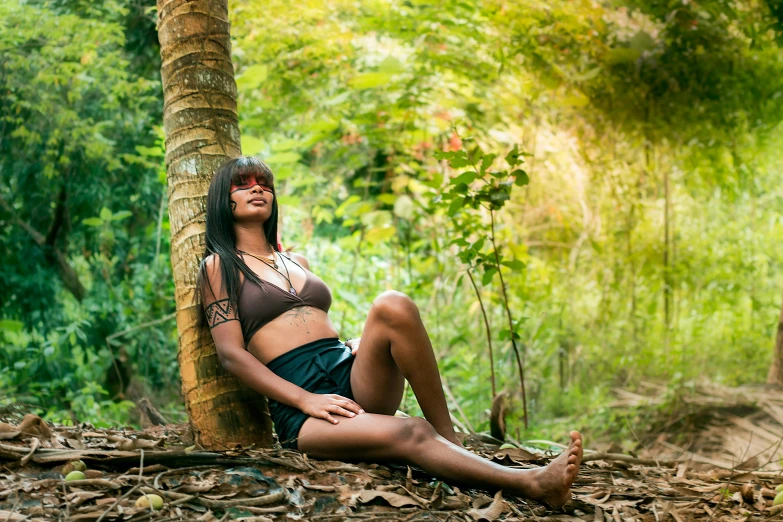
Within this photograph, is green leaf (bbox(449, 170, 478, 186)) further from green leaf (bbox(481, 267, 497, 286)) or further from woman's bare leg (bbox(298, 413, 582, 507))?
woman's bare leg (bbox(298, 413, 582, 507))

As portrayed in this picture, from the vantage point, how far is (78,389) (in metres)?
5.25

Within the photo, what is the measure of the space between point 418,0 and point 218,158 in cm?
246

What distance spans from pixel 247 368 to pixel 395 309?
0.58m

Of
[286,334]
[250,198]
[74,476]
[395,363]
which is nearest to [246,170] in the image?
[250,198]

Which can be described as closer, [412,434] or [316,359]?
[412,434]

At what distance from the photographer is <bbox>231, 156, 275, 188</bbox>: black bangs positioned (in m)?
2.78

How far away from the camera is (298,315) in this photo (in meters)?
2.77

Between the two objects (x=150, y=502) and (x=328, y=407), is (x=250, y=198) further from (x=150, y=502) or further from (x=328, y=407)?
(x=150, y=502)

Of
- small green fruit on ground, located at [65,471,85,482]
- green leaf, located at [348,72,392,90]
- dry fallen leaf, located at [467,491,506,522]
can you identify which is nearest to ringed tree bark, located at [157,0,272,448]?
small green fruit on ground, located at [65,471,85,482]

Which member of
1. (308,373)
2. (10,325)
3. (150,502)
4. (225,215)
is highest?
(225,215)

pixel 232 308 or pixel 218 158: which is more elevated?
pixel 218 158

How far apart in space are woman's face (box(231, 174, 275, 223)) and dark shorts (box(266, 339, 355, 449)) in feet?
1.86

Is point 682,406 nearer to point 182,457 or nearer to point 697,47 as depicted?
point 697,47

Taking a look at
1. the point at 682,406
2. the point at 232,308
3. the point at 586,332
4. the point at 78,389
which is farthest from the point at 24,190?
the point at 682,406
